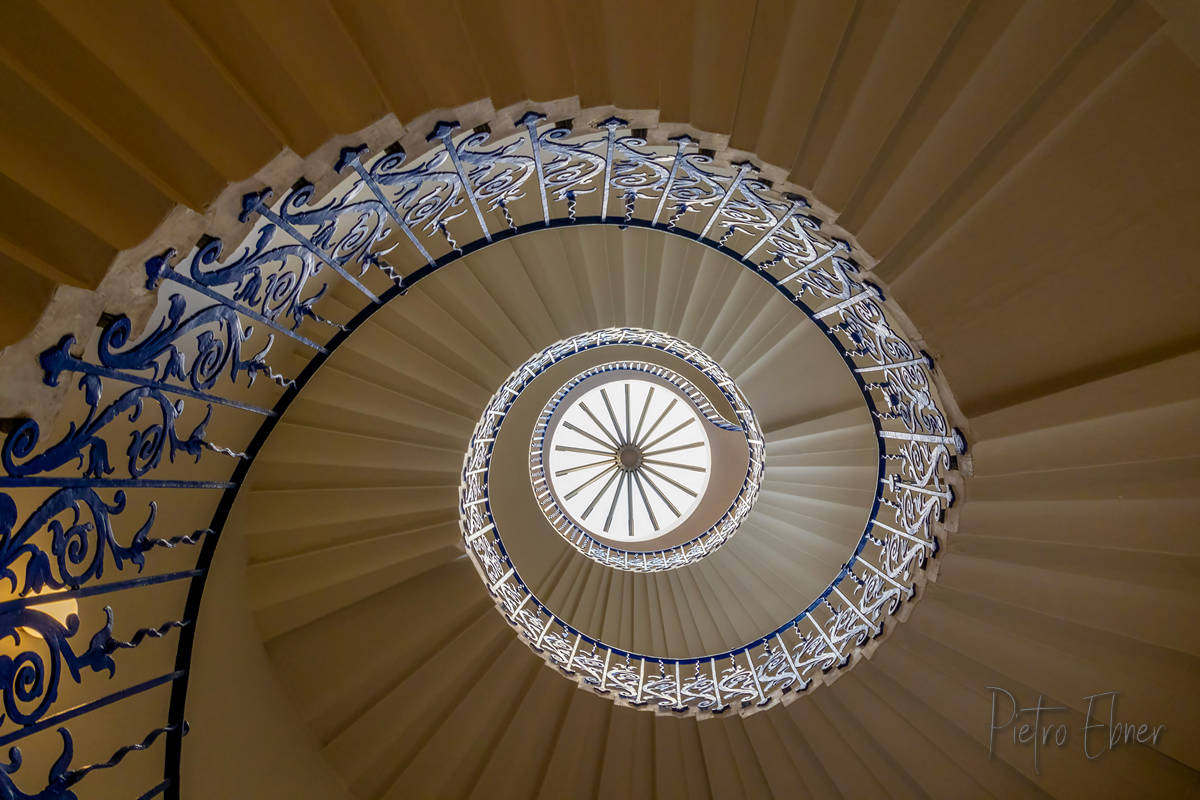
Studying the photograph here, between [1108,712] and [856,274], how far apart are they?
365 cm

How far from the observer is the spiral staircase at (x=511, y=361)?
2406 mm

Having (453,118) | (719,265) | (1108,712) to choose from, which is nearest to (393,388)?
(453,118)

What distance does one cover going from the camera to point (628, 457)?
1434 cm

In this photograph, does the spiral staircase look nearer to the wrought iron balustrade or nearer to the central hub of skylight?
the wrought iron balustrade

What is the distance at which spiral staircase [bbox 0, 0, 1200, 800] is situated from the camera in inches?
94.7

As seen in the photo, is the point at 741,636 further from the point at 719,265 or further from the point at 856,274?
the point at 856,274

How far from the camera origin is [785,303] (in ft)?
25.7
